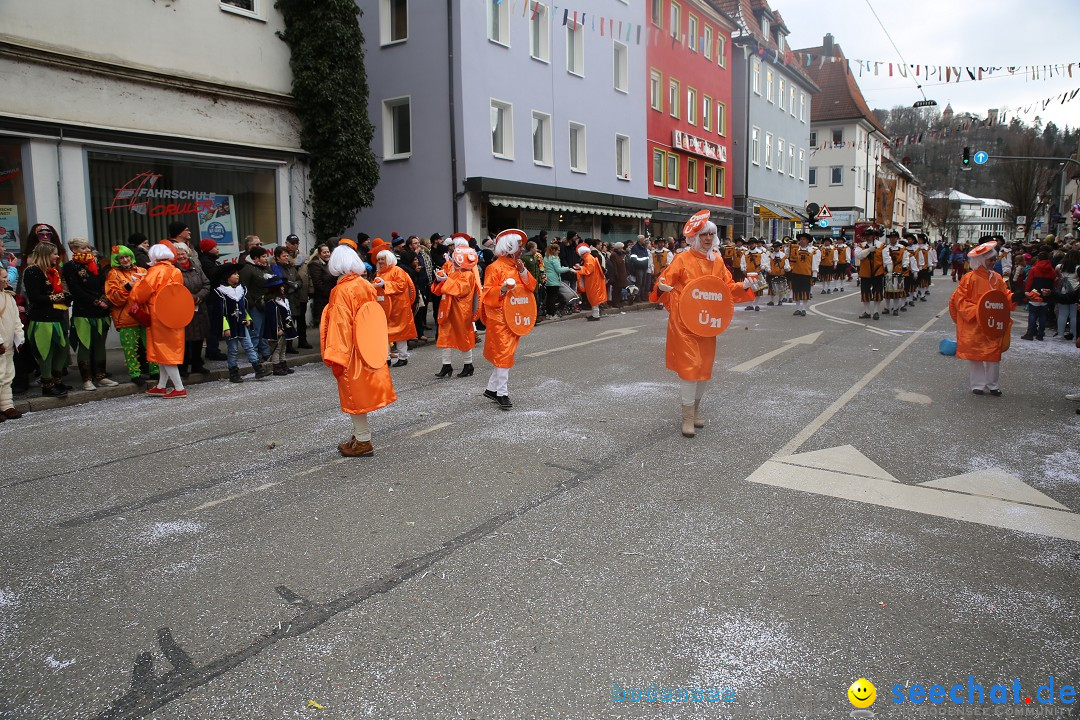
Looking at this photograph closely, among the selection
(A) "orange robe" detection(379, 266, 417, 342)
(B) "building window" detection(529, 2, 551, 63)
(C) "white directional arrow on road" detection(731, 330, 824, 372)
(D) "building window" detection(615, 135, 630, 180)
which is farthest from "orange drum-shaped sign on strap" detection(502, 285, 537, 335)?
(D) "building window" detection(615, 135, 630, 180)

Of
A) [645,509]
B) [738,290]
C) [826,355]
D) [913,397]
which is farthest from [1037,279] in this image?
[645,509]

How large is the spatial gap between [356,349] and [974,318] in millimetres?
7003

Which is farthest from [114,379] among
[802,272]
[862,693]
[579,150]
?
[579,150]

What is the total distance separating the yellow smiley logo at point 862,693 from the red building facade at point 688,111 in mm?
28593

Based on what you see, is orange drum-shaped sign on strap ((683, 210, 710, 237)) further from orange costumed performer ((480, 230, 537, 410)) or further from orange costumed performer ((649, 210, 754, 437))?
orange costumed performer ((480, 230, 537, 410))

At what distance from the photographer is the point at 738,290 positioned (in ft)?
23.4

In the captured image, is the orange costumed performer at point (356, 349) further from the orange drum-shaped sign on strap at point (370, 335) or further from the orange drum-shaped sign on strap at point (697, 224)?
the orange drum-shaped sign on strap at point (697, 224)

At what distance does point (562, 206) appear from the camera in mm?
24453

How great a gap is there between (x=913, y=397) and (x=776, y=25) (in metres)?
42.6

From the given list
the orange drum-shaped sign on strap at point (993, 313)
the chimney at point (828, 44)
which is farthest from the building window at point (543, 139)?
the chimney at point (828, 44)

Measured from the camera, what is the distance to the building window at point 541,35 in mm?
24047

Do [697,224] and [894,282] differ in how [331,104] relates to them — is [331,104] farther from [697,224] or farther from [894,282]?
[894,282]

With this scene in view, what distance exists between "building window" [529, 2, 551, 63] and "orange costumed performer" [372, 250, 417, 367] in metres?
15.6

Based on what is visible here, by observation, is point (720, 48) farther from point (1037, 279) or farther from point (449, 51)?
point (1037, 279)
